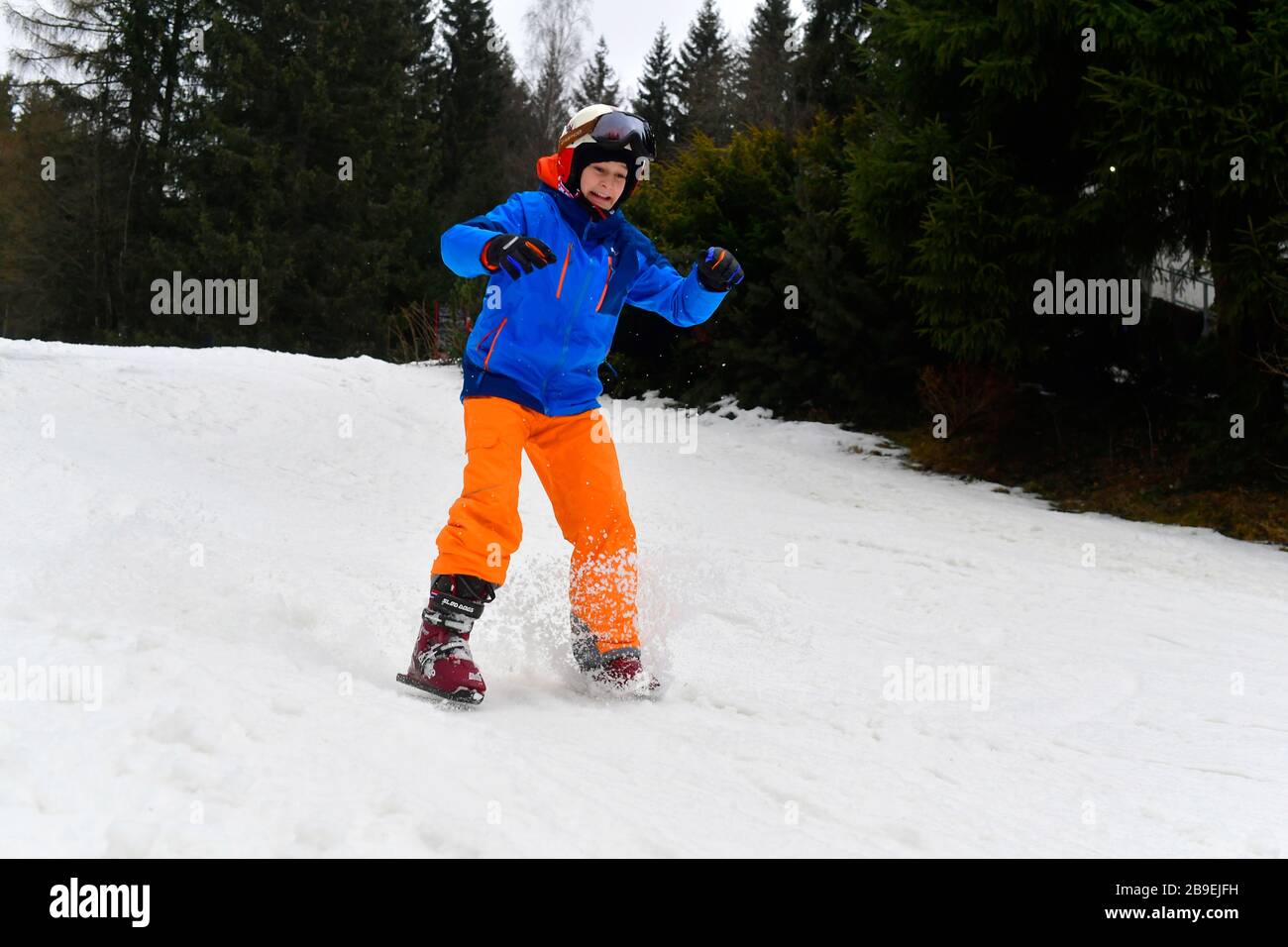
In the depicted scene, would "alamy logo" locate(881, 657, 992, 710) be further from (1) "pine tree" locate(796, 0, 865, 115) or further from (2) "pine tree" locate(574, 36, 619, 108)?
(2) "pine tree" locate(574, 36, 619, 108)

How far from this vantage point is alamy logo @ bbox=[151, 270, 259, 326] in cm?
2555

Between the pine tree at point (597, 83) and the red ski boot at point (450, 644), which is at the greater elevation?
the pine tree at point (597, 83)

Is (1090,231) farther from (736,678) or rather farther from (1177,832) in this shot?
(1177,832)

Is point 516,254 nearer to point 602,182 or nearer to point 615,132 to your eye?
point 602,182

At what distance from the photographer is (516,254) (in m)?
3.29

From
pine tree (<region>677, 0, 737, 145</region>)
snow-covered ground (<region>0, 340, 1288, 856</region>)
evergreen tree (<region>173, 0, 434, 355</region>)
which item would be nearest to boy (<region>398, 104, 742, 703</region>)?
snow-covered ground (<region>0, 340, 1288, 856</region>)

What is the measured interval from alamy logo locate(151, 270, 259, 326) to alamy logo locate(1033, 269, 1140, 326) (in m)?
20.4

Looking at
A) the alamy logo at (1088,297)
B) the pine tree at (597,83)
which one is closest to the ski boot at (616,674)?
the alamy logo at (1088,297)

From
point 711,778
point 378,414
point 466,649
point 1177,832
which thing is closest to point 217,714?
point 466,649
